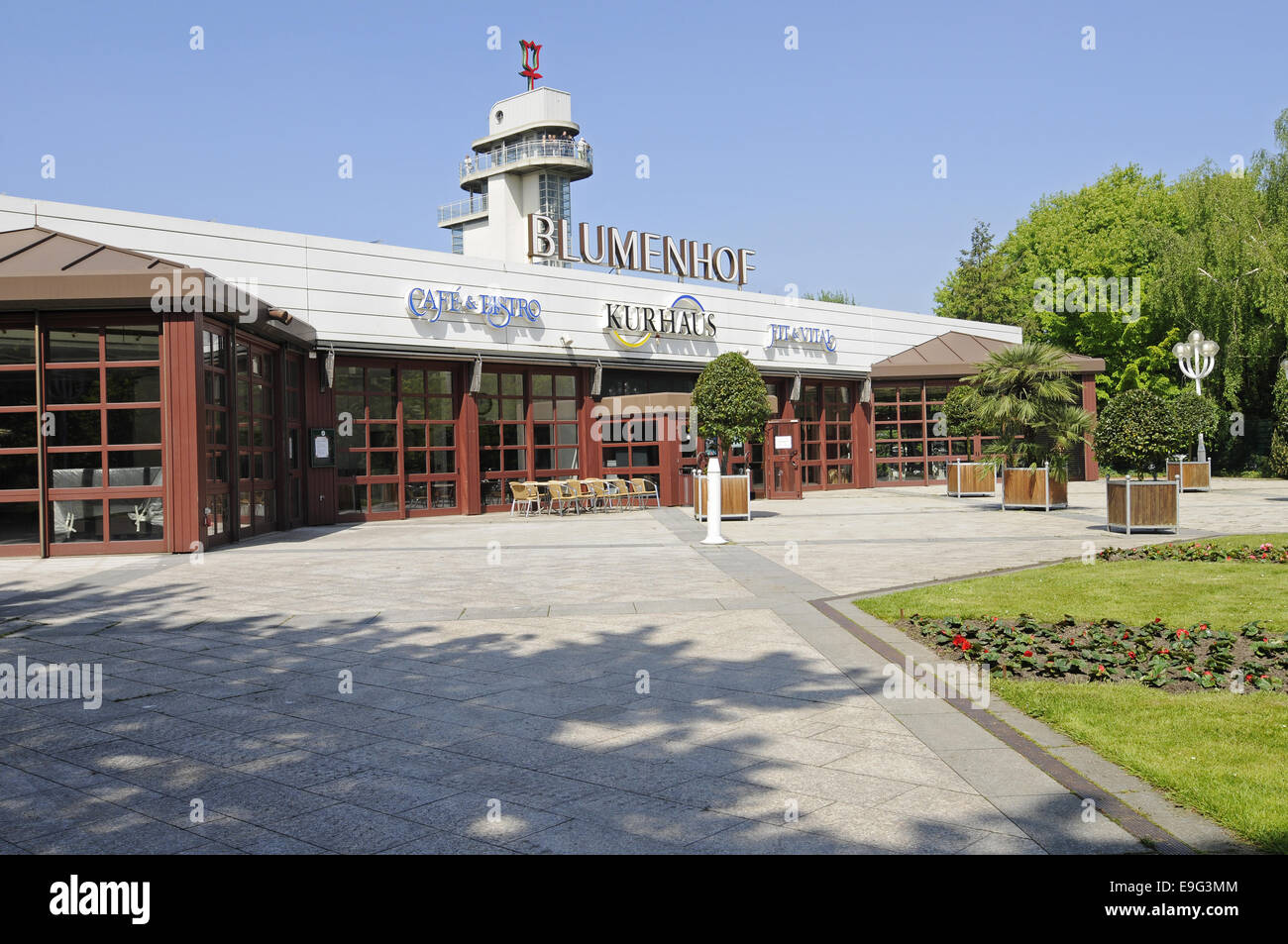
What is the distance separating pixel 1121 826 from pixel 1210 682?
2.44 meters

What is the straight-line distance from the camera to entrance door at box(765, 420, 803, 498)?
26.1m

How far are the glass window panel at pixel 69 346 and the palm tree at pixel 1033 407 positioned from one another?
15.1 m

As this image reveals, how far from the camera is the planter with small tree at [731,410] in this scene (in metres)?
18.2

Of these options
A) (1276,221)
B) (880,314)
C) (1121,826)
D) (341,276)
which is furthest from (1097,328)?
(1121,826)

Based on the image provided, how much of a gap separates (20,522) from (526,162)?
40383 mm

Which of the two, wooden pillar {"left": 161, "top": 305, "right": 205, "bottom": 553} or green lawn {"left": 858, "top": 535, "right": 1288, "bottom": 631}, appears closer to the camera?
green lawn {"left": 858, "top": 535, "right": 1288, "bottom": 631}

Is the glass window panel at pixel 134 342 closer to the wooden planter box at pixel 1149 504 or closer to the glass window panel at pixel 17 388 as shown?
the glass window panel at pixel 17 388

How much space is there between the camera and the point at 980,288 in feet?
191

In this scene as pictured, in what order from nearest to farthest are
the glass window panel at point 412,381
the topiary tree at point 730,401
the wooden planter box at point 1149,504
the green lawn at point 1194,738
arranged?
the green lawn at point 1194,738 < the wooden planter box at point 1149,504 < the topiary tree at point 730,401 < the glass window panel at point 412,381

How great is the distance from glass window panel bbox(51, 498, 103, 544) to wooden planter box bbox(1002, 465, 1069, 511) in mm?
15820

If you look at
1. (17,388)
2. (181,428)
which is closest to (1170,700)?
(181,428)

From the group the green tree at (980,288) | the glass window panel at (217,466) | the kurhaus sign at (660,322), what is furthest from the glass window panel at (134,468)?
the green tree at (980,288)

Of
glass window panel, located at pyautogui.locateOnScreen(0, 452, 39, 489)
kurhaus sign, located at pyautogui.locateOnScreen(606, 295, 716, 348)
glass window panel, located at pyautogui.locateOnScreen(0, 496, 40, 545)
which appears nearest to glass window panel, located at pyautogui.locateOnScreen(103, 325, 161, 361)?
glass window panel, located at pyautogui.locateOnScreen(0, 496, 40, 545)

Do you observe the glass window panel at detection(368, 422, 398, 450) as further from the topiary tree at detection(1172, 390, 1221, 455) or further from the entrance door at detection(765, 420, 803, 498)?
the topiary tree at detection(1172, 390, 1221, 455)
